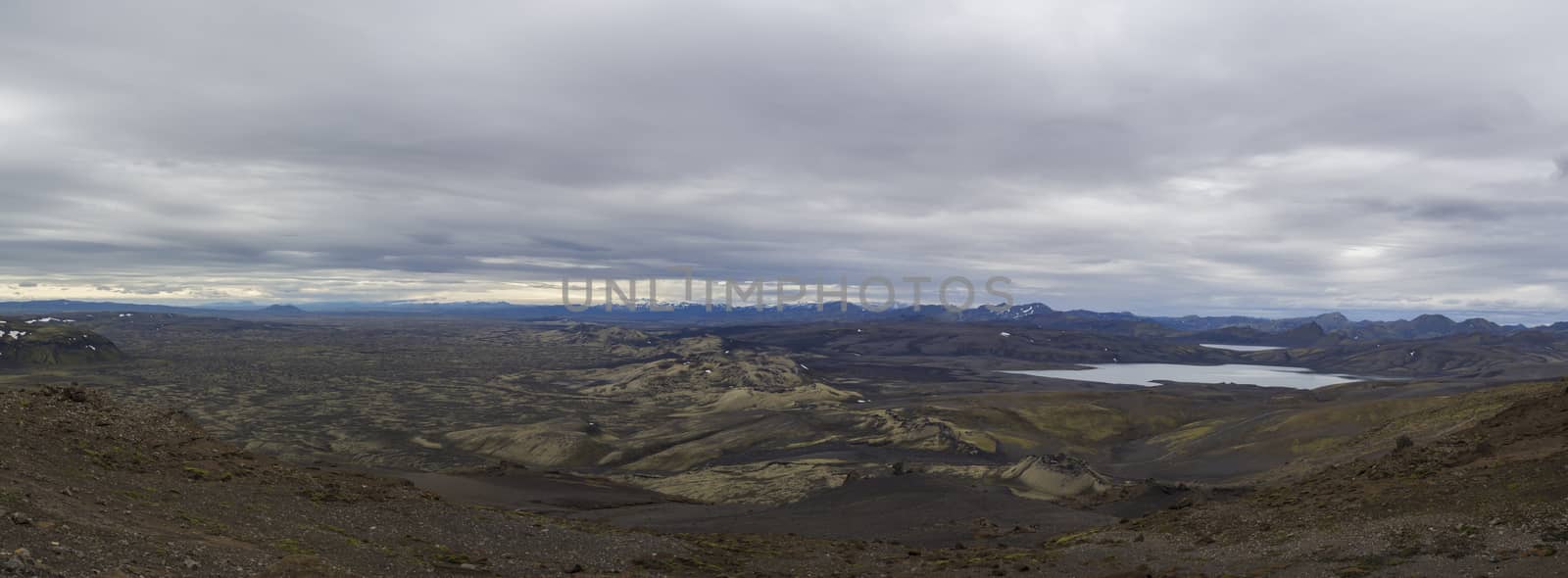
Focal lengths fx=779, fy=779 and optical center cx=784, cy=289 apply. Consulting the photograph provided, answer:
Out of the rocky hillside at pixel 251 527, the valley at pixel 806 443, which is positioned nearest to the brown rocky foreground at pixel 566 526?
the rocky hillside at pixel 251 527

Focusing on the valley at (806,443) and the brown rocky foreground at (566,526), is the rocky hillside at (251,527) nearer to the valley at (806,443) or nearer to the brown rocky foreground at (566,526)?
the brown rocky foreground at (566,526)

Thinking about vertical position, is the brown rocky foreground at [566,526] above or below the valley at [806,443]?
above

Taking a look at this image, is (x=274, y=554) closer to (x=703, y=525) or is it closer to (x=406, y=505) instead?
(x=406, y=505)

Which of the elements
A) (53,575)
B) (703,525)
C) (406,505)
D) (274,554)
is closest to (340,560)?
(274,554)

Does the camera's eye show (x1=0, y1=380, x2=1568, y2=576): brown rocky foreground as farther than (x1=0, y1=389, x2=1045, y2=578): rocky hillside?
Yes

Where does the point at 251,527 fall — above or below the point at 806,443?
above

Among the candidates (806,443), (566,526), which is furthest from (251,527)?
(806,443)

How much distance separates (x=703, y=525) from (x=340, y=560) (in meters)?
26.9

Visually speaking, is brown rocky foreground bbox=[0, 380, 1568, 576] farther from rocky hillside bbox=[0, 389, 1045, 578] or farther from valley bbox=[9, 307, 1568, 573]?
valley bbox=[9, 307, 1568, 573]

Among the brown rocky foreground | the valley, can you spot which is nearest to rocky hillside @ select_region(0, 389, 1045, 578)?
the brown rocky foreground

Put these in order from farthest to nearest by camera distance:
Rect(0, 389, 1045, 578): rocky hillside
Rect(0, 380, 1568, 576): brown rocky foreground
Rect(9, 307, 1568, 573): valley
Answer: Rect(9, 307, 1568, 573): valley → Rect(0, 380, 1568, 576): brown rocky foreground → Rect(0, 389, 1045, 578): rocky hillside

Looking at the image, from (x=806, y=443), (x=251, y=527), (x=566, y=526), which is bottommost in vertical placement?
(x=806, y=443)

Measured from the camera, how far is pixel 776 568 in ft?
97.6

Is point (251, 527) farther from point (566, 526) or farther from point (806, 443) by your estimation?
point (806, 443)
